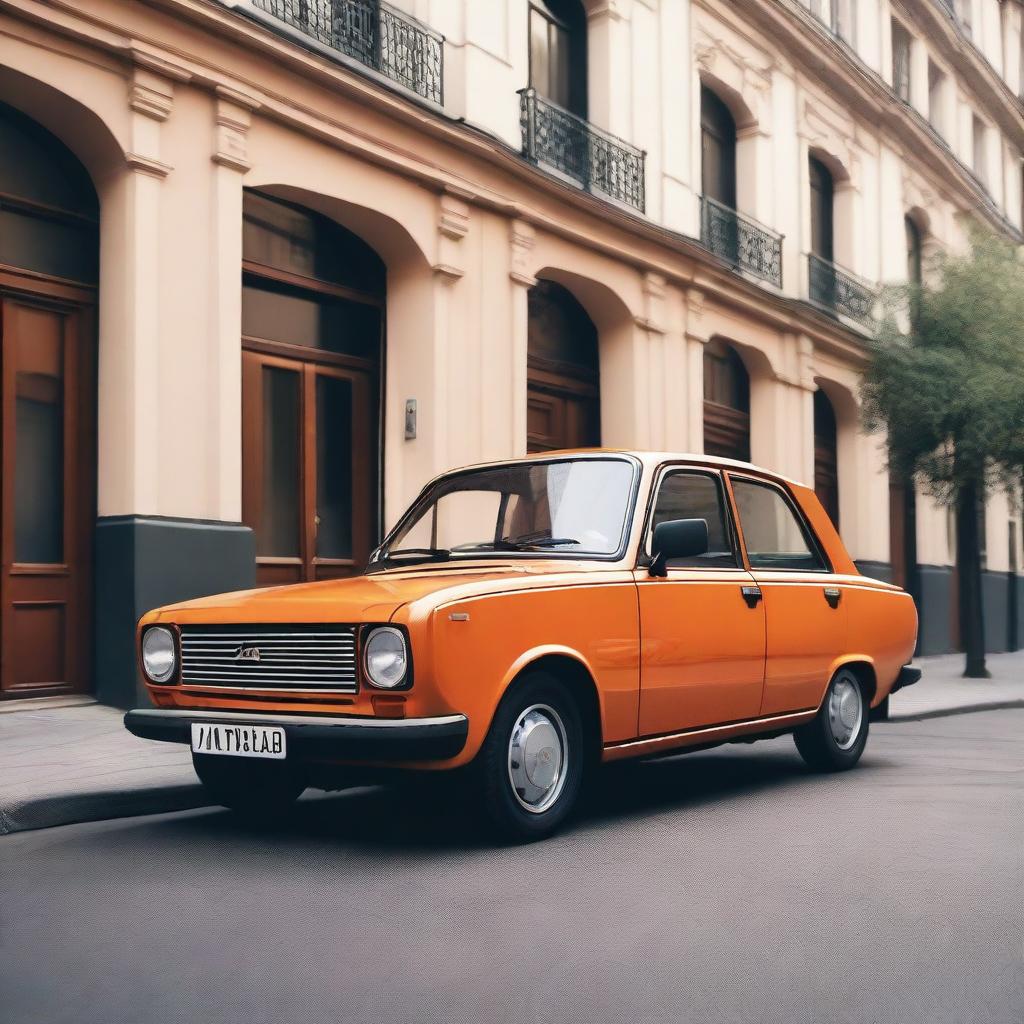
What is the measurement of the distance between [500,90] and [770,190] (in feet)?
25.0

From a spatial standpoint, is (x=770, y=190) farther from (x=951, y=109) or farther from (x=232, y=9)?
(x=232, y=9)

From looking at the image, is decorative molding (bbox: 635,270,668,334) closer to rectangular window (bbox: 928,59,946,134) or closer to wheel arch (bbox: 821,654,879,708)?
wheel arch (bbox: 821,654,879,708)

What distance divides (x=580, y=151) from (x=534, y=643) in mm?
11410

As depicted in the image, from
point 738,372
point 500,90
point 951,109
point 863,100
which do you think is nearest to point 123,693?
point 500,90

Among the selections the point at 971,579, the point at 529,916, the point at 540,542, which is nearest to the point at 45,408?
the point at 540,542

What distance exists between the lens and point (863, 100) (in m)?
23.5

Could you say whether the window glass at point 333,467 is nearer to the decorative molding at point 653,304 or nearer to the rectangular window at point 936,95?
the decorative molding at point 653,304

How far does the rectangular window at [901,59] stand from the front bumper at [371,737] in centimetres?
2339

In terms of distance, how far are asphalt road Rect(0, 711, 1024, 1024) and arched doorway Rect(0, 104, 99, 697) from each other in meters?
4.25

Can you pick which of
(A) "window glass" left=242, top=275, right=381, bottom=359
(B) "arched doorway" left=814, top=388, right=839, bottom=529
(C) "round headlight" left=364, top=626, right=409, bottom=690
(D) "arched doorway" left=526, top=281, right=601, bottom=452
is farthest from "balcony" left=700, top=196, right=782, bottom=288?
(C) "round headlight" left=364, top=626, right=409, bottom=690

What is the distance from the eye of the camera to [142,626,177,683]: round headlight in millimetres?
6078

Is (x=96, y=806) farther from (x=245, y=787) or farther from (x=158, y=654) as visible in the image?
(x=158, y=654)

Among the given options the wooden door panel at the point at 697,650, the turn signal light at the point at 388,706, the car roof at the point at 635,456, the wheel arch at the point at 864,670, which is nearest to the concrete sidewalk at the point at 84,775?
the turn signal light at the point at 388,706

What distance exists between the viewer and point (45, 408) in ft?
34.8
